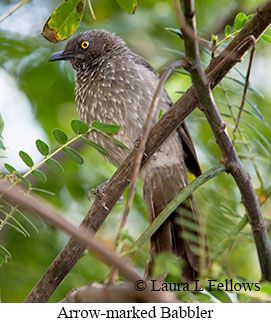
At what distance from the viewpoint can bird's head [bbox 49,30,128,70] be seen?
4.31m

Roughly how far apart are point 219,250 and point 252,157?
0.69 metres

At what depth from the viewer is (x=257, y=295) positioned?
6.18ft

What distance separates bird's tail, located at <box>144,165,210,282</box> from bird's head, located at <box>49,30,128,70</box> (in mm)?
1046

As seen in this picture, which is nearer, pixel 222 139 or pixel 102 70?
pixel 222 139

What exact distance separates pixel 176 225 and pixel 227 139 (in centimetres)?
160

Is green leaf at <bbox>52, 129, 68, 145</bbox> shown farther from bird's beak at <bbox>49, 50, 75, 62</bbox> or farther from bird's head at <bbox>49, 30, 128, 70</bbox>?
bird's beak at <bbox>49, 50, 75, 62</bbox>

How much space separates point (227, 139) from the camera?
2.21 metres

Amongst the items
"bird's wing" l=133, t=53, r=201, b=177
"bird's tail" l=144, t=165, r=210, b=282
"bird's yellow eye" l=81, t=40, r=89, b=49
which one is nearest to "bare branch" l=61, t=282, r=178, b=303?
"bird's tail" l=144, t=165, r=210, b=282

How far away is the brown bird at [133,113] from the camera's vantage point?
143 inches

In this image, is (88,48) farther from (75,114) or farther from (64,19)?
(64,19)

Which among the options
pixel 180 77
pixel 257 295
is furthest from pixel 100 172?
pixel 257 295

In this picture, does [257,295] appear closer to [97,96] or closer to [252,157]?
[252,157]

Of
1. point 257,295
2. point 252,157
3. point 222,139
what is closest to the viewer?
point 257,295

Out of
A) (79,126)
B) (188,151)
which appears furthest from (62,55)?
(79,126)
